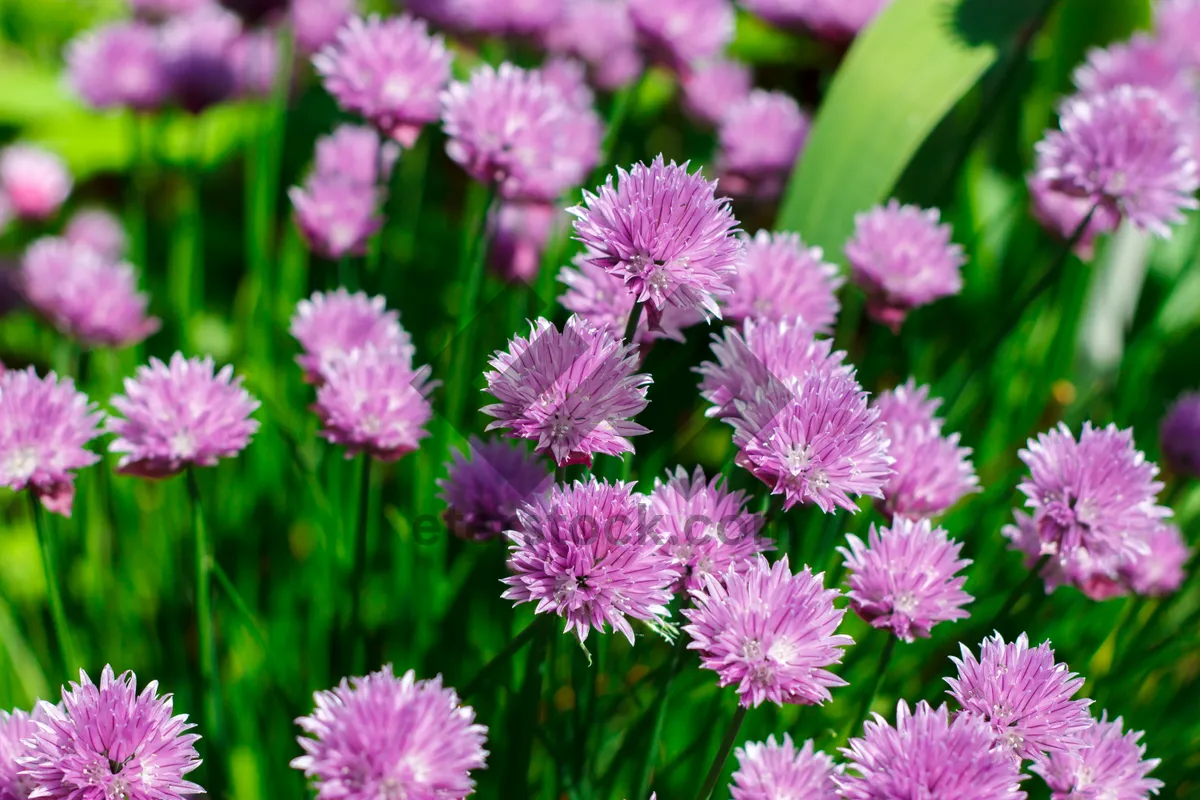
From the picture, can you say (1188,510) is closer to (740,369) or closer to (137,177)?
(740,369)

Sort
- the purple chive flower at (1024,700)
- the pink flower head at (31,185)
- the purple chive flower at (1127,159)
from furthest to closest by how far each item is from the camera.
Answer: the pink flower head at (31,185) < the purple chive flower at (1127,159) < the purple chive flower at (1024,700)

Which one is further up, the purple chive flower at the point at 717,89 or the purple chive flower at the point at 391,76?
the purple chive flower at the point at 717,89

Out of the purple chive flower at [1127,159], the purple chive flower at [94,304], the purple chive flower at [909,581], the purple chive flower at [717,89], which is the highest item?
the purple chive flower at [1127,159]

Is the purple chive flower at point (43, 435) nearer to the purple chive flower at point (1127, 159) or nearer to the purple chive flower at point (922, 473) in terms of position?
the purple chive flower at point (922, 473)

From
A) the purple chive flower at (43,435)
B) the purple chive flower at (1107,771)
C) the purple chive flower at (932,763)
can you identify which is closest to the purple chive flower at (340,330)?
the purple chive flower at (43,435)

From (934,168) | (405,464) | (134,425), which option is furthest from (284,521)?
(934,168)

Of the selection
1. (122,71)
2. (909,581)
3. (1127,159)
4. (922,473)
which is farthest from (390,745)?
(122,71)
